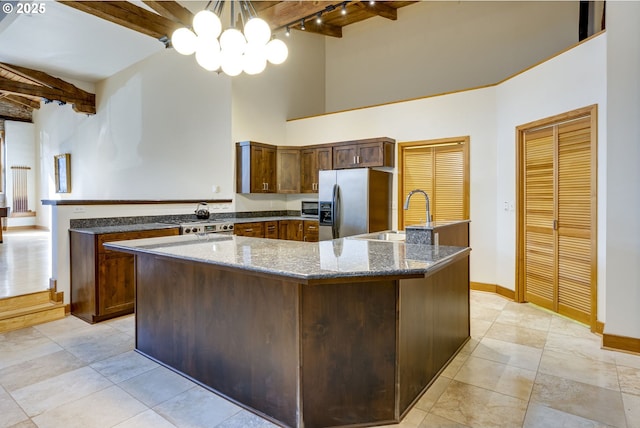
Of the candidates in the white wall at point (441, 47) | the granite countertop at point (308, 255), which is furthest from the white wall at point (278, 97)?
the granite countertop at point (308, 255)

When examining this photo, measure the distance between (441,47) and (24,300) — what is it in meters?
6.78

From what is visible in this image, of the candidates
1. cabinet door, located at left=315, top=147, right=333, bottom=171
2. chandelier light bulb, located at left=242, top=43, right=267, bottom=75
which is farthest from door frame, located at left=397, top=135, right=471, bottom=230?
chandelier light bulb, located at left=242, top=43, right=267, bottom=75

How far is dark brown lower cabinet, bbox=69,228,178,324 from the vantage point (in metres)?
3.46

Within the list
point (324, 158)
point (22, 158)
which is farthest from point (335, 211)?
point (22, 158)

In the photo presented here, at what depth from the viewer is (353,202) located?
5.04 metres

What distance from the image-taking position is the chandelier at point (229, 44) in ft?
8.86

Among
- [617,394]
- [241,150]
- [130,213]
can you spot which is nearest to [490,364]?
[617,394]

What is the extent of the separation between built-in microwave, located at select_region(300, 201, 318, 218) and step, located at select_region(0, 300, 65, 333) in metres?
3.68

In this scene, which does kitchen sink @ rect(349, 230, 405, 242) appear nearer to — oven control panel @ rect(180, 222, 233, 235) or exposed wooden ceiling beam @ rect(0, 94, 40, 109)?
oven control panel @ rect(180, 222, 233, 235)

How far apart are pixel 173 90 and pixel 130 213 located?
2.93m

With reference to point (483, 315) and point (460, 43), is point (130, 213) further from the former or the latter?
point (460, 43)

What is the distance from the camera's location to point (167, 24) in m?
4.99

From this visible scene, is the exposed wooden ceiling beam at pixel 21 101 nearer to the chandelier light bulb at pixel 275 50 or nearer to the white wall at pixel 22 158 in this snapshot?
the white wall at pixel 22 158

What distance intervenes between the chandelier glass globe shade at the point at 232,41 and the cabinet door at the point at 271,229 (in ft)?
10.1
